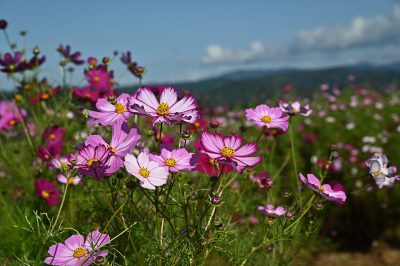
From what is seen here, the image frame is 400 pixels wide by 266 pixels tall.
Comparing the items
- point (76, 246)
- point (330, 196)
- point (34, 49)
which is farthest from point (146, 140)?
point (34, 49)

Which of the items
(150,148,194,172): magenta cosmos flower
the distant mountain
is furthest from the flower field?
the distant mountain

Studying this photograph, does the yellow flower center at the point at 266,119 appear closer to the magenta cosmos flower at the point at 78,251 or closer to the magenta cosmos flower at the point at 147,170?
the magenta cosmos flower at the point at 147,170

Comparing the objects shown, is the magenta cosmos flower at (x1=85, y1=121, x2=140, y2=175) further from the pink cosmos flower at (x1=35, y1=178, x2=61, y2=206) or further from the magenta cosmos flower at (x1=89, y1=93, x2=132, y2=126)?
the pink cosmos flower at (x1=35, y1=178, x2=61, y2=206)

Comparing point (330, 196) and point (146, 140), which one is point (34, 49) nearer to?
point (146, 140)

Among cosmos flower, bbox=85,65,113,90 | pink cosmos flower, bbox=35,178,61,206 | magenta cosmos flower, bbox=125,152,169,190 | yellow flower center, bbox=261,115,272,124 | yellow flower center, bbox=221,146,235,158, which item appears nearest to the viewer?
magenta cosmos flower, bbox=125,152,169,190

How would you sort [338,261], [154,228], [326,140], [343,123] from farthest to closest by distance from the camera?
[343,123], [326,140], [338,261], [154,228]

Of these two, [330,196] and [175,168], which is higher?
[175,168]
